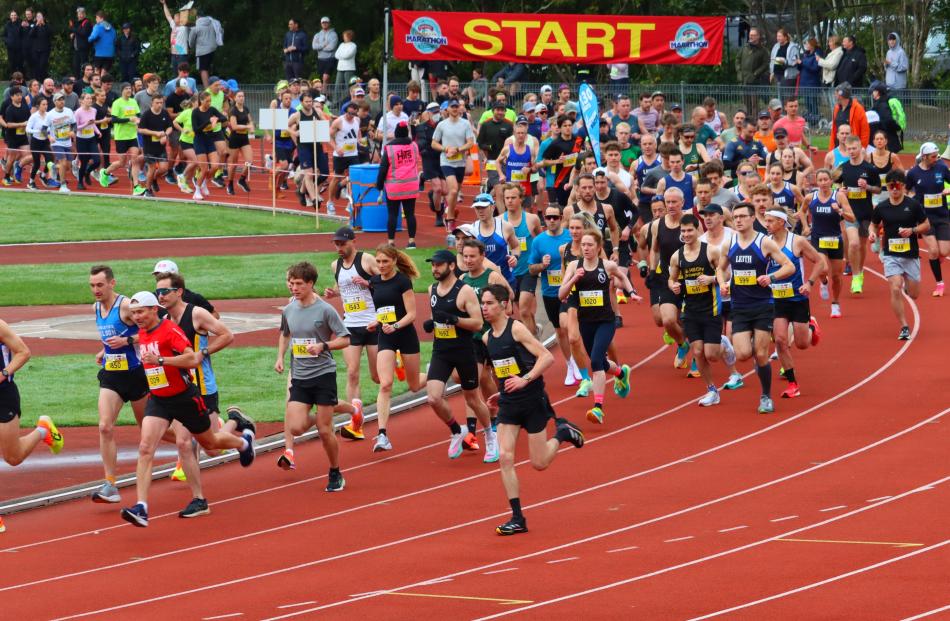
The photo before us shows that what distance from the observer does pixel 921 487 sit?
12992mm

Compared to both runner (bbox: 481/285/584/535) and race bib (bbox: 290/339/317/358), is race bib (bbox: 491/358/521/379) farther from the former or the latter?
race bib (bbox: 290/339/317/358)

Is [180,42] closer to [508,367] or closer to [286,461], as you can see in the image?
[286,461]

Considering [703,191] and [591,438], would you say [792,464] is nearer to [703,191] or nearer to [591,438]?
[591,438]

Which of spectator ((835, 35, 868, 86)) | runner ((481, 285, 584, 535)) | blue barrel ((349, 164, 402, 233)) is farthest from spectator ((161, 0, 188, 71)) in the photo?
runner ((481, 285, 584, 535))

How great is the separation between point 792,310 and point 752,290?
33.5 inches

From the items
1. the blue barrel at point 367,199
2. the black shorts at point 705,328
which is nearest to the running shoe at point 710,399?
the black shorts at point 705,328

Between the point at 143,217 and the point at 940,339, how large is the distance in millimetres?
17932

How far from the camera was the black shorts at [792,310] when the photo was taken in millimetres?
16578

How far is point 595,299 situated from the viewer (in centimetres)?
1569

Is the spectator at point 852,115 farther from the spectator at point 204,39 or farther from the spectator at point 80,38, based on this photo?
the spectator at point 80,38

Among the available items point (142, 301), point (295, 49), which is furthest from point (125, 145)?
point (142, 301)

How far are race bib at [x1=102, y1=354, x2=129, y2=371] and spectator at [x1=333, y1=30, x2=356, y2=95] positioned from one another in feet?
83.4

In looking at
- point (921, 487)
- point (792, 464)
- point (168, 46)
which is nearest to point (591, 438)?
point (792, 464)

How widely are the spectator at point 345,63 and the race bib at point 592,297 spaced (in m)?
23.2
